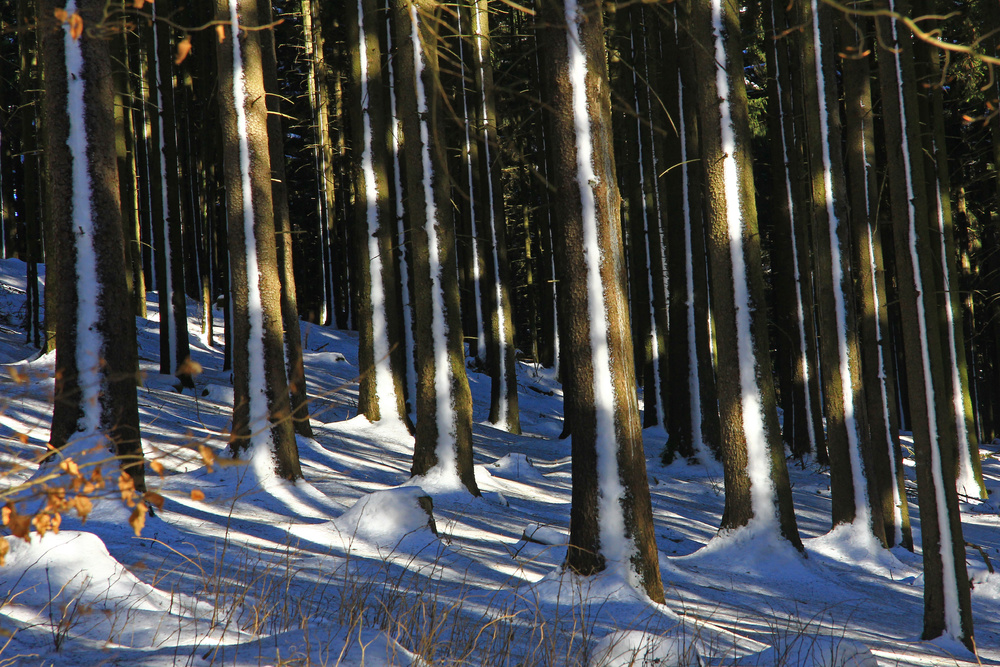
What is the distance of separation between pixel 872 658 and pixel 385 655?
10.6 ft

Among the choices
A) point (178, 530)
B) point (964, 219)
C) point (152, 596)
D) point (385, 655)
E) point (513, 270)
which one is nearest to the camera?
point (385, 655)

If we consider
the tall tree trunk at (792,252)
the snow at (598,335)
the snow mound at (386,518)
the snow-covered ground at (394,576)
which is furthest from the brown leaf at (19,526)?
the tall tree trunk at (792,252)

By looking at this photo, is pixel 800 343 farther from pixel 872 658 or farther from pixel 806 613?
pixel 872 658

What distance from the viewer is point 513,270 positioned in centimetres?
3838

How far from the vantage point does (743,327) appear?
8.59 metres

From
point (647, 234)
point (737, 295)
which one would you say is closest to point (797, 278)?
point (647, 234)

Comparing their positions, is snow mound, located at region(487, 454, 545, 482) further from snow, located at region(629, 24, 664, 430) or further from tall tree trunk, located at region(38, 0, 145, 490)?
tall tree trunk, located at region(38, 0, 145, 490)

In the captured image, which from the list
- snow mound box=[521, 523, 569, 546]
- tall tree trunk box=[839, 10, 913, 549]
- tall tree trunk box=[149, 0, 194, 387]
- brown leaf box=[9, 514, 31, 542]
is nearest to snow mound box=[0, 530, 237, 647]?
brown leaf box=[9, 514, 31, 542]

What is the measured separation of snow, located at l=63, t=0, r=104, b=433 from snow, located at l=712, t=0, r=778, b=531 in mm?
6480

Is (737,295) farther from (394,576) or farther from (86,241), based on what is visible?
(86,241)

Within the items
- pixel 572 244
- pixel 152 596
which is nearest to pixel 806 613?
pixel 572 244

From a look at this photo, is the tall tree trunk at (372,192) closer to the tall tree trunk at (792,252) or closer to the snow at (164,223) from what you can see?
the snow at (164,223)

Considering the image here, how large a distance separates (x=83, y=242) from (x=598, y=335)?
4.50 m

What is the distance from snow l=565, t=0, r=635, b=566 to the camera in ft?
19.6
